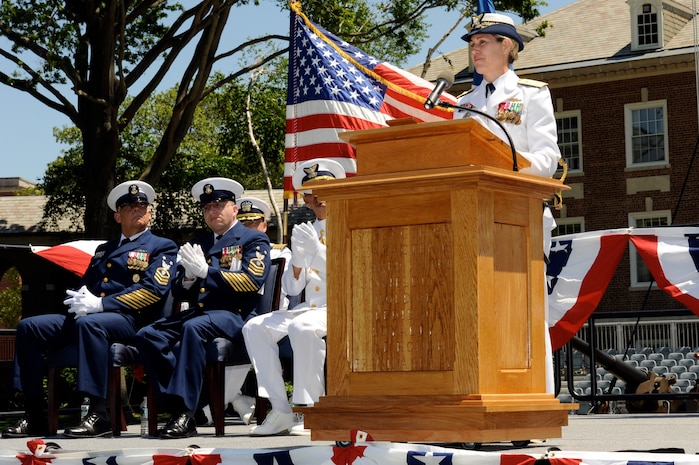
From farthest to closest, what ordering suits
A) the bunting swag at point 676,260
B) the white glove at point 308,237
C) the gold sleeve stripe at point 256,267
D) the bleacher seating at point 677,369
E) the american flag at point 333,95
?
the bleacher seating at point 677,369 → the american flag at point 333,95 → the bunting swag at point 676,260 → the gold sleeve stripe at point 256,267 → the white glove at point 308,237

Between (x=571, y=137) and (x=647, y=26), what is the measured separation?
14.2ft

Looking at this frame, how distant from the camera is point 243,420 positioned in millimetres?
10258

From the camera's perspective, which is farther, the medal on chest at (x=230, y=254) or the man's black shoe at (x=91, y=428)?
the medal on chest at (x=230, y=254)

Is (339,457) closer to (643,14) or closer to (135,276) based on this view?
(135,276)

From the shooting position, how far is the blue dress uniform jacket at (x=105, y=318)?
868 cm

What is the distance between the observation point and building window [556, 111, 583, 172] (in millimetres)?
41094

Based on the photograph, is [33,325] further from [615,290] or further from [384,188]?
[615,290]

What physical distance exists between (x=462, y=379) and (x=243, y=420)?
5379mm

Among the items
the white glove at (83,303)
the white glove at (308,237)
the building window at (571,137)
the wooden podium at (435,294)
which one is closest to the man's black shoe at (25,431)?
the white glove at (83,303)

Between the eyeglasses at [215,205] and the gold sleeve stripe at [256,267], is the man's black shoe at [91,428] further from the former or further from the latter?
the eyeglasses at [215,205]

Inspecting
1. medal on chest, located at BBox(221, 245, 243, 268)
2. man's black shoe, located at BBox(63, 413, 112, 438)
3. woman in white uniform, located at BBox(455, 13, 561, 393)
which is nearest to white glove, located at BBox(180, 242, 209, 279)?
medal on chest, located at BBox(221, 245, 243, 268)

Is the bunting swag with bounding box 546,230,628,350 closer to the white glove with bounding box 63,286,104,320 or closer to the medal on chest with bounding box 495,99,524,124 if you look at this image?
the white glove with bounding box 63,286,104,320

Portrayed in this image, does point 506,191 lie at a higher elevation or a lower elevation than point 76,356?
higher

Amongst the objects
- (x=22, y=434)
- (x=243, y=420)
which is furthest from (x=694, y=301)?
(x=22, y=434)
